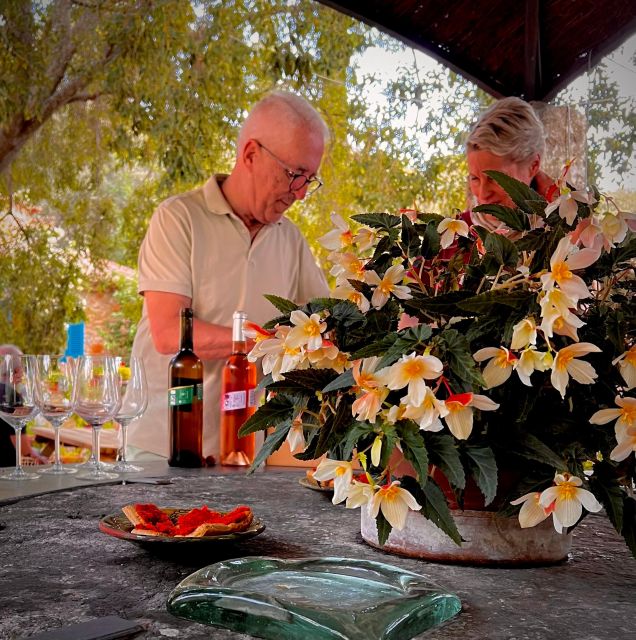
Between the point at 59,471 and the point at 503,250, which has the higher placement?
the point at 503,250

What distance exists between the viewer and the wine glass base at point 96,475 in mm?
1441

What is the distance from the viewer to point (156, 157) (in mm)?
6656

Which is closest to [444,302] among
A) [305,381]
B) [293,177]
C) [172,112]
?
[305,381]

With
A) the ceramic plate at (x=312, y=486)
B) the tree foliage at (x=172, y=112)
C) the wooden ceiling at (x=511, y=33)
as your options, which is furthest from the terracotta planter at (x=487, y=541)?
the tree foliage at (x=172, y=112)

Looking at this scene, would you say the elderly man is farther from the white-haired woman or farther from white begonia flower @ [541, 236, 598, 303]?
white begonia flower @ [541, 236, 598, 303]

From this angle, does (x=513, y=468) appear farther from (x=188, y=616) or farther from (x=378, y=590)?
(x=188, y=616)

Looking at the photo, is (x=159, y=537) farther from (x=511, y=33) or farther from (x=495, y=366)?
(x=511, y=33)

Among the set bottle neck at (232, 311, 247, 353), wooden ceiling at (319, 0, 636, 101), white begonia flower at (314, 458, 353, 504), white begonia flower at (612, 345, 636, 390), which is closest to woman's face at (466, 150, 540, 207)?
bottle neck at (232, 311, 247, 353)

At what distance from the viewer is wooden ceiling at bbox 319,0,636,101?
319 cm

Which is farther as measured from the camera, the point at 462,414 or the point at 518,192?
the point at 518,192

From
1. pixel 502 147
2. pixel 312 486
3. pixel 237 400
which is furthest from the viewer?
pixel 502 147

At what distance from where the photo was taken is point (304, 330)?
877 mm

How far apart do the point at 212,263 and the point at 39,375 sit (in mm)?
965

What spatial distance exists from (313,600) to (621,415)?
33 cm
